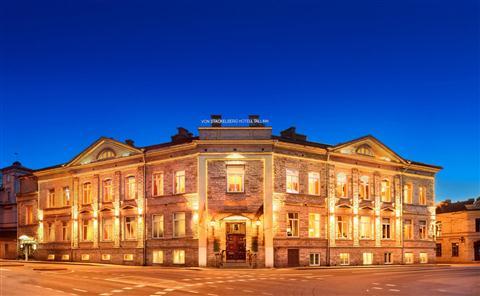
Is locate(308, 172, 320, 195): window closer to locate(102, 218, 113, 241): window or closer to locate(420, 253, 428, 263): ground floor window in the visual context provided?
locate(420, 253, 428, 263): ground floor window

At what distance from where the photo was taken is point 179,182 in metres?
45.5

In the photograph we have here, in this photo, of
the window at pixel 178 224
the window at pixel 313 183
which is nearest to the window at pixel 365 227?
the window at pixel 313 183

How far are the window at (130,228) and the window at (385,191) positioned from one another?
22.0 m

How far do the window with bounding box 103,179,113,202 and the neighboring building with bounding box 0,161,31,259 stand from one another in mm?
17619

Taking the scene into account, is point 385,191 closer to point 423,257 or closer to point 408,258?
point 408,258

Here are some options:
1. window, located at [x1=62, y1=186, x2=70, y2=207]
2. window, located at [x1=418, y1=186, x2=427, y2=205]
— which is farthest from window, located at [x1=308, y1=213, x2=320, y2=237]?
window, located at [x1=62, y1=186, x2=70, y2=207]

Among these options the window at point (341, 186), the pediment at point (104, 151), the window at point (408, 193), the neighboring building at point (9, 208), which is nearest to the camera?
the window at point (341, 186)

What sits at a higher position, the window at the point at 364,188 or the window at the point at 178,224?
the window at the point at 364,188

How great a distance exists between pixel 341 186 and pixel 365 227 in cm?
462

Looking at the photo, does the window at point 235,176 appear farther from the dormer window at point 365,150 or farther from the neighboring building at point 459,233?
the neighboring building at point 459,233

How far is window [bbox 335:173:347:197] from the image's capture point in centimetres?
4891

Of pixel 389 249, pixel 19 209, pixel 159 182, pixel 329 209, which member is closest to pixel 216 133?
pixel 159 182

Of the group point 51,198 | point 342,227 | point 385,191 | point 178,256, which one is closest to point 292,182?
point 342,227

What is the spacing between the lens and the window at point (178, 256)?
44281mm
